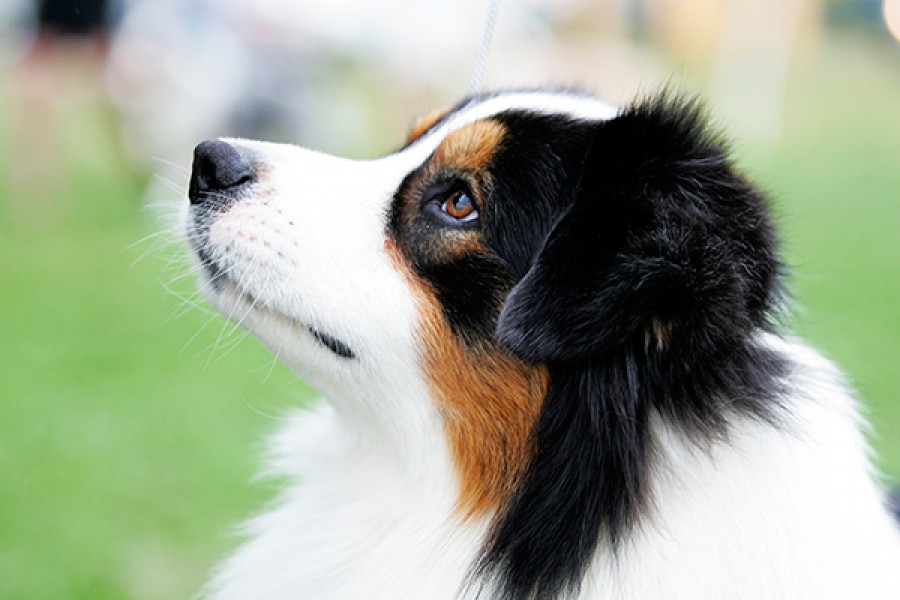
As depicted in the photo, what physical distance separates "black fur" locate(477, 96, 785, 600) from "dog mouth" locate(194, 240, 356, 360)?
1.26ft

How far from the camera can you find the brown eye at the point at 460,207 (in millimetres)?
2225

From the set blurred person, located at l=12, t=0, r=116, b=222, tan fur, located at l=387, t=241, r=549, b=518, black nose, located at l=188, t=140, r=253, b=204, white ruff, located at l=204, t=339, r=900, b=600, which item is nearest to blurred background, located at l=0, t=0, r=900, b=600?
blurred person, located at l=12, t=0, r=116, b=222

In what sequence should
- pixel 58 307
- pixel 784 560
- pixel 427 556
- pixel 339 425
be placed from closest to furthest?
pixel 784 560, pixel 427 556, pixel 339 425, pixel 58 307

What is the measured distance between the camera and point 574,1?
1130 cm

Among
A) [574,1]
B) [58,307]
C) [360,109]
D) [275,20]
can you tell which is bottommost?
[58,307]

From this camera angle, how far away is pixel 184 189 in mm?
2494

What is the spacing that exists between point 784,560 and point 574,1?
10.2 meters

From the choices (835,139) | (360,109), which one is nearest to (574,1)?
(360,109)

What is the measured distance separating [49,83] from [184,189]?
6394 millimetres

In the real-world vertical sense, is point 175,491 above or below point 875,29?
below

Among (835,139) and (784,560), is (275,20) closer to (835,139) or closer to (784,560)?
(835,139)

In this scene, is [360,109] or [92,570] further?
[360,109]

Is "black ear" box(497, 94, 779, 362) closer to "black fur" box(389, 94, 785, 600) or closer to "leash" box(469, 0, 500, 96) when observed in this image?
"black fur" box(389, 94, 785, 600)

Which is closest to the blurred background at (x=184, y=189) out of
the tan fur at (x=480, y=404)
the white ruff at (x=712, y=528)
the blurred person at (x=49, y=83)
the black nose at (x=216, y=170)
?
the blurred person at (x=49, y=83)
